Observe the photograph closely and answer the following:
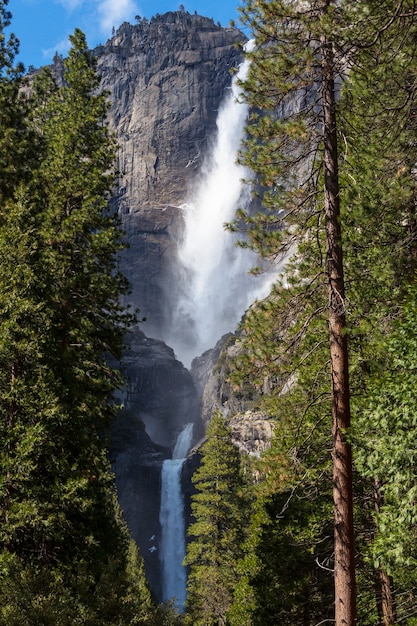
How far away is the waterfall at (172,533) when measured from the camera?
68438mm

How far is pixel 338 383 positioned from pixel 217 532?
19330 mm

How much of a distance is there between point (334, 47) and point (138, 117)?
179011 mm

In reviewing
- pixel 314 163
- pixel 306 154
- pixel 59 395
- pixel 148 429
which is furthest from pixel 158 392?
pixel 306 154

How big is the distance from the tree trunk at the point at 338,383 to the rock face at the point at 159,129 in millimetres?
158971

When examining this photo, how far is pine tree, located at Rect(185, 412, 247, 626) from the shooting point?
23469 mm

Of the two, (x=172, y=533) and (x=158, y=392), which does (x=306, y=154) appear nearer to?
(x=172, y=533)

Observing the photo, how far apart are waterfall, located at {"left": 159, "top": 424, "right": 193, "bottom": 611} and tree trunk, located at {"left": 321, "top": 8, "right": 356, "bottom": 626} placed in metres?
66.2

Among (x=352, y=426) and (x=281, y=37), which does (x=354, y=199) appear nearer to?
(x=281, y=37)

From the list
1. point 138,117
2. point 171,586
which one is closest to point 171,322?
point 138,117

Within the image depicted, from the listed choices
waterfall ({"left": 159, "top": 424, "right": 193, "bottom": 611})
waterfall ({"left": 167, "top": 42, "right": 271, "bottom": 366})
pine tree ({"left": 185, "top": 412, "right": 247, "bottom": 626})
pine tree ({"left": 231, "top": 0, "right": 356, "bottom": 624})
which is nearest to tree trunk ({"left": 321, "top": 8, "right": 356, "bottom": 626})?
pine tree ({"left": 231, "top": 0, "right": 356, "bottom": 624})

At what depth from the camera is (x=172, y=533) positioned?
75.9 metres

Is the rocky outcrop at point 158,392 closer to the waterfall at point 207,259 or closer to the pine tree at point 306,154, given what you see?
the waterfall at point 207,259

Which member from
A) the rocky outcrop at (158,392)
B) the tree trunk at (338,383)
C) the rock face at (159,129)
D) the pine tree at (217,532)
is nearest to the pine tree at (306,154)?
the tree trunk at (338,383)

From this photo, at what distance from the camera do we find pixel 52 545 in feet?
33.5
